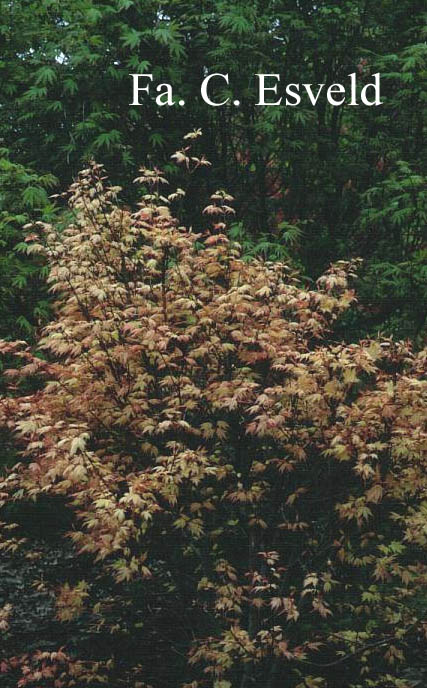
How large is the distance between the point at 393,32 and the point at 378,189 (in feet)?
6.45

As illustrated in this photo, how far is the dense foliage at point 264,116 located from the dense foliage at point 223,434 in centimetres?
241

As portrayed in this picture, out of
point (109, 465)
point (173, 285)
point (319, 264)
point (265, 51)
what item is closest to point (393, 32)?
point (265, 51)

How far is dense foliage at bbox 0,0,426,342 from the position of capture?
28.3ft

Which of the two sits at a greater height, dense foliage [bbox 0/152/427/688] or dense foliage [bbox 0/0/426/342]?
dense foliage [bbox 0/0/426/342]

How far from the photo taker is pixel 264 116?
356 inches

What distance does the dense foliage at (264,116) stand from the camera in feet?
28.3

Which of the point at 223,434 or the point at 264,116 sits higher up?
the point at 264,116

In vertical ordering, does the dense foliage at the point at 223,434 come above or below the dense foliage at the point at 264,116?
below

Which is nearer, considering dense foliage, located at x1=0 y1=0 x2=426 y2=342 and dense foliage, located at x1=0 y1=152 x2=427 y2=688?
dense foliage, located at x1=0 y1=152 x2=427 y2=688

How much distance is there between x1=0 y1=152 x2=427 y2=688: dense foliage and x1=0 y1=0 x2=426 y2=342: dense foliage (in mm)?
2411

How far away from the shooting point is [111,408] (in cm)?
588

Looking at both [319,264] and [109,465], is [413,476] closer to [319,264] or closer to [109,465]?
[109,465]

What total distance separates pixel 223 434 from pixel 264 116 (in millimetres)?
4528

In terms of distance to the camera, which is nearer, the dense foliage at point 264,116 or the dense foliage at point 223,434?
the dense foliage at point 223,434
